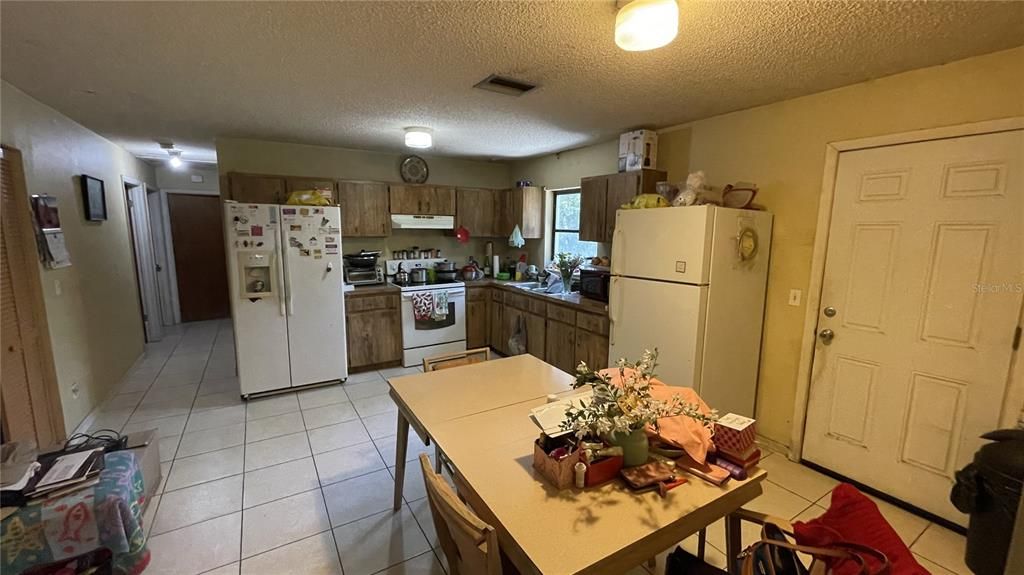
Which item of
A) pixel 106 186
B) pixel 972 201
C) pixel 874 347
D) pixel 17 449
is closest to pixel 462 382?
pixel 17 449

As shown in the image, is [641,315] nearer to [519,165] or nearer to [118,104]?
[519,165]

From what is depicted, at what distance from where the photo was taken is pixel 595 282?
3.65 metres

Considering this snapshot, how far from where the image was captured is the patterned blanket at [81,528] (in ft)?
5.31

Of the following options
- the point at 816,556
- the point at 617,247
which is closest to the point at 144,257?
the point at 617,247

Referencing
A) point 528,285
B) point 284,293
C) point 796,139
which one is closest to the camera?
point 796,139

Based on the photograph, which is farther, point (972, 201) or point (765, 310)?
point (765, 310)

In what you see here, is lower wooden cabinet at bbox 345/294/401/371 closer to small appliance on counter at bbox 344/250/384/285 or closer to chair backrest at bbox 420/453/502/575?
small appliance on counter at bbox 344/250/384/285

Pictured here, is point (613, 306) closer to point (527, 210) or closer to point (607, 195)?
point (607, 195)

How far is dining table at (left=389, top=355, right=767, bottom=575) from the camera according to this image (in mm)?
1060

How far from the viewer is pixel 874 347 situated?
2.36m

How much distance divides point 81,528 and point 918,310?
413 centimetres

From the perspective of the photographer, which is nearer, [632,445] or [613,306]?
[632,445]

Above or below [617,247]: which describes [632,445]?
below

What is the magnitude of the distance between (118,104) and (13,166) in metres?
0.71
